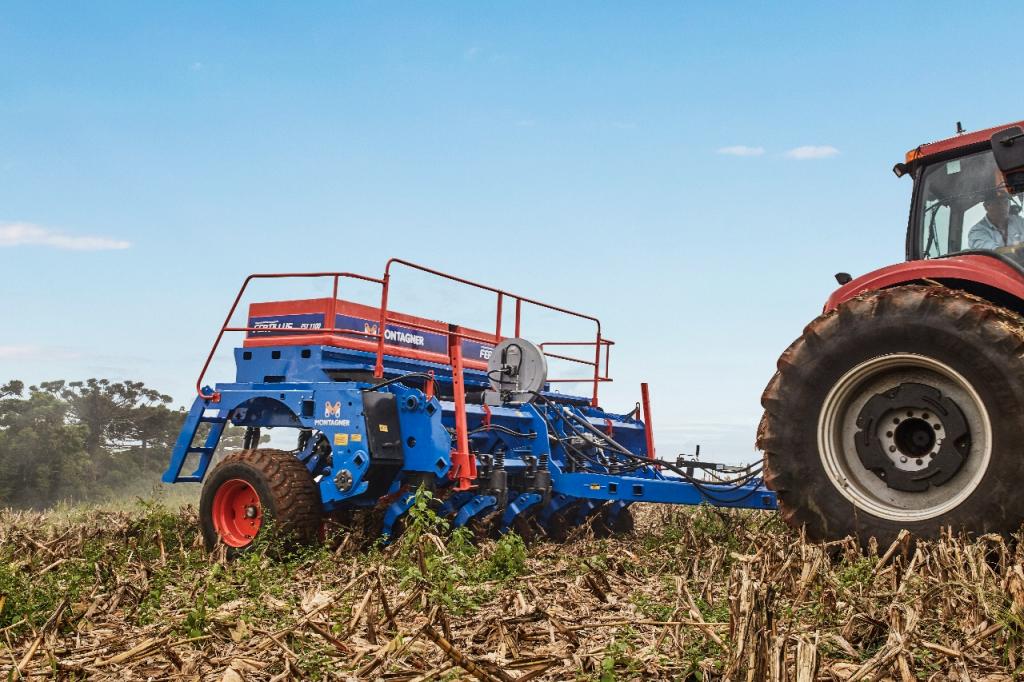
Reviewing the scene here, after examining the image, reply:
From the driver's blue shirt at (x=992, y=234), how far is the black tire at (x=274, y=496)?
17.8 feet

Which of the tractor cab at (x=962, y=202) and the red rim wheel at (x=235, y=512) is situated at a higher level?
the tractor cab at (x=962, y=202)

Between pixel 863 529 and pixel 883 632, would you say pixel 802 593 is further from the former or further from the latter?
pixel 863 529

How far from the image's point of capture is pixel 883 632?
3998 millimetres

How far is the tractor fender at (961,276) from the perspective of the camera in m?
5.77

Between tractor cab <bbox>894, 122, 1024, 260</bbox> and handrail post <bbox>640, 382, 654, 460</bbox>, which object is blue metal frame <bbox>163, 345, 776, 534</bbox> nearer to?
handrail post <bbox>640, 382, 654, 460</bbox>

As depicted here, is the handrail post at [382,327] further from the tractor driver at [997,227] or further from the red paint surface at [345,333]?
the tractor driver at [997,227]

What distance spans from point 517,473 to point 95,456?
14139 mm

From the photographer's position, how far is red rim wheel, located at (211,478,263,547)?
326 inches

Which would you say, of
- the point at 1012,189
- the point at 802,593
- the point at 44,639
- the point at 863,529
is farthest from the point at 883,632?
the point at 44,639

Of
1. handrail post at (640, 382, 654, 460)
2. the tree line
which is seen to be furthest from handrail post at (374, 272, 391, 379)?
the tree line

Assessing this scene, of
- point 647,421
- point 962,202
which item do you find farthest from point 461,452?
point 962,202

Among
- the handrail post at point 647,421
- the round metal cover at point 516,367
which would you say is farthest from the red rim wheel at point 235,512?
the handrail post at point 647,421

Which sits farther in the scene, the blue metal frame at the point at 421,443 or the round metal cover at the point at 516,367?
the round metal cover at the point at 516,367

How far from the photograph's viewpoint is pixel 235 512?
8516 mm
